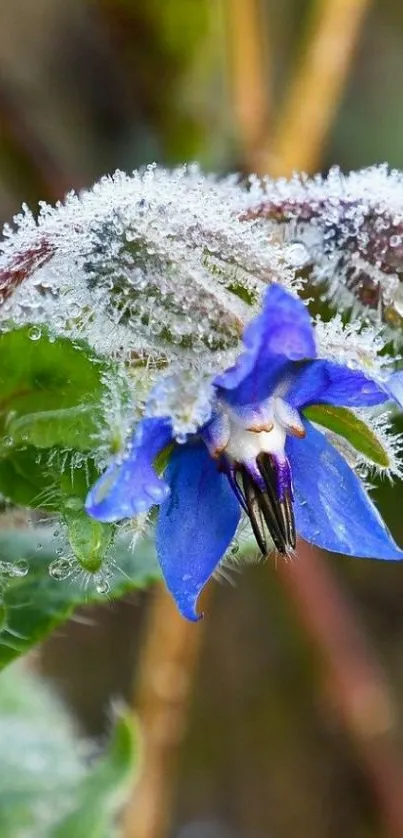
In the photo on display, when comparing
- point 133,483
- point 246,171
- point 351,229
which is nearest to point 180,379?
point 133,483

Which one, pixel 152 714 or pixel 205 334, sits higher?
pixel 205 334

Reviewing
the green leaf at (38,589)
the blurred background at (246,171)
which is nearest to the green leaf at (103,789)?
the green leaf at (38,589)

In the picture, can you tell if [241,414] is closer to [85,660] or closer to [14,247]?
[14,247]

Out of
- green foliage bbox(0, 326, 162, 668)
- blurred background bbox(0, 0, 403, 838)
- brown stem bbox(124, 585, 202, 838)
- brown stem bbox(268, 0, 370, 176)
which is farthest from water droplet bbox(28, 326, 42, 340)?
brown stem bbox(268, 0, 370, 176)

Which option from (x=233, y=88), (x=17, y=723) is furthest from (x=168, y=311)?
(x=233, y=88)

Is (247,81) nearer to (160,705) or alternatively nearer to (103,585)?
(160,705)
